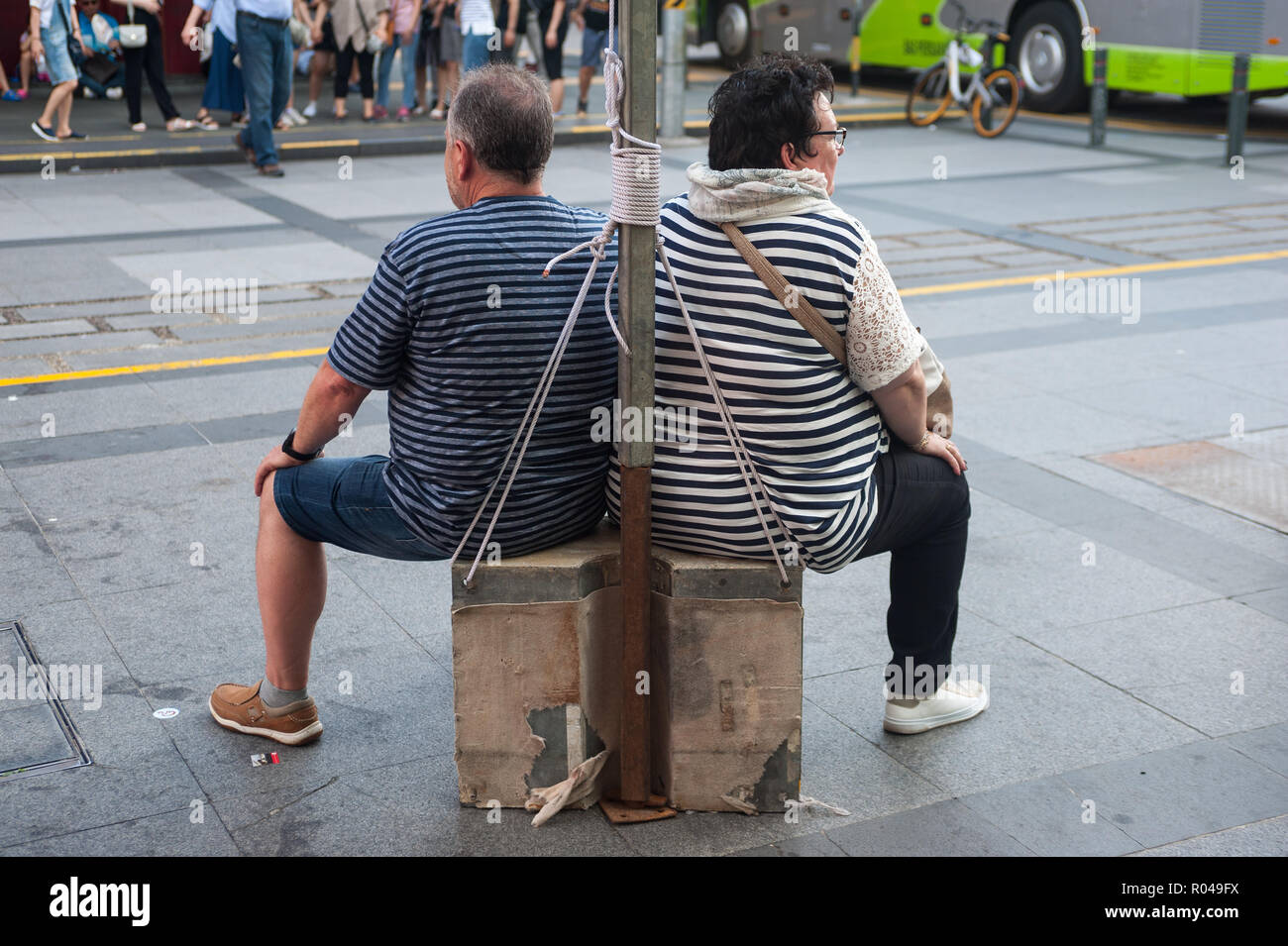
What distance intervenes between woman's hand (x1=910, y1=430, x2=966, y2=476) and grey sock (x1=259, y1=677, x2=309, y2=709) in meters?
1.53

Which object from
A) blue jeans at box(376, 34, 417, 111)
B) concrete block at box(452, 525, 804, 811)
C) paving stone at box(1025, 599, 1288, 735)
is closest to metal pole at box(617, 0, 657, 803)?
concrete block at box(452, 525, 804, 811)

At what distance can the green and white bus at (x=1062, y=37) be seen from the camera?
1412 cm

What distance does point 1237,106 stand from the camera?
12.8 meters

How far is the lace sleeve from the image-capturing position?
2.98m

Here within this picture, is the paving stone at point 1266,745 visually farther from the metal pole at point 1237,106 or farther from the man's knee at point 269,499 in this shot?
the metal pole at point 1237,106

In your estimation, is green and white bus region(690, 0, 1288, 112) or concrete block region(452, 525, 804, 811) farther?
green and white bus region(690, 0, 1288, 112)

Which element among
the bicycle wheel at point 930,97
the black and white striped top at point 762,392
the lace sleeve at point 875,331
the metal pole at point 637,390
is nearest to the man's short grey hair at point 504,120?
the metal pole at point 637,390

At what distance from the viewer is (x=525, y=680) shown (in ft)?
10.1

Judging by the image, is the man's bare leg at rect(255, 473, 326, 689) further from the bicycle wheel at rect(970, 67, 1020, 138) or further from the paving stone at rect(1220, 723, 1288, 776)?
the bicycle wheel at rect(970, 67, 1020, 138)

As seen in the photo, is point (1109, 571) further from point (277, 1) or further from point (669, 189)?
point (277, 1)

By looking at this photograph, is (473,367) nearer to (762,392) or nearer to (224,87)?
(762,392)

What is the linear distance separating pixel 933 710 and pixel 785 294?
120 centimetres

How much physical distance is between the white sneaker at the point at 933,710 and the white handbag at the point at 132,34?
11.5 m

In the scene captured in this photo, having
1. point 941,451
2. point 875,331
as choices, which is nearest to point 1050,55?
point 941,451
